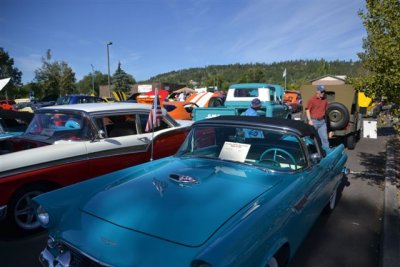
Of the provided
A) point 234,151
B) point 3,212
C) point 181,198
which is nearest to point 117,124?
point 3,212

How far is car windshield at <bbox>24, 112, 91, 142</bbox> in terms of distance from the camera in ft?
14.8

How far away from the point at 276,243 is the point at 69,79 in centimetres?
5199

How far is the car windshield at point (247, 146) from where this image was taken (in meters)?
3.25

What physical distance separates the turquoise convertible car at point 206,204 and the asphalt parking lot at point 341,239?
1.50 feet

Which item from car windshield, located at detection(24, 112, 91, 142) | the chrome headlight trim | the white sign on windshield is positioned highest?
car windshield, located at detection(24, 112, 91, 142)

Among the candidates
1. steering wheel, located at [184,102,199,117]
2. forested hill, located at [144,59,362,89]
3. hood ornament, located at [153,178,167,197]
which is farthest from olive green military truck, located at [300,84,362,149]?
forested hill, located at [144,59,362,89]

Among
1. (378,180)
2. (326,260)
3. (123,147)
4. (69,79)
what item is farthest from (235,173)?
(69,79)

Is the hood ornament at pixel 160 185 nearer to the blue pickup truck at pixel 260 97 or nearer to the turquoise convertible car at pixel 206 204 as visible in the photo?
the turquoise convertible car at pixel 206 204

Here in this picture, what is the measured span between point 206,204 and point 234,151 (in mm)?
1098

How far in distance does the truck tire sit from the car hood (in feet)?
20.4

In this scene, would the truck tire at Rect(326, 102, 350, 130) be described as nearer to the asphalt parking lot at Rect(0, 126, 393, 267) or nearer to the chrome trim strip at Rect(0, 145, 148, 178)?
the asphalt parking lot at Rect(0, 126, 393, 267)

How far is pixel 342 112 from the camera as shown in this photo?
831 centimetres

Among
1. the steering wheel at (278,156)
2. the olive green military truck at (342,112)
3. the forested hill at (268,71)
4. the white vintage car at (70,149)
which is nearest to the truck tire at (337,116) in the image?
the olive green military truck at (342,112)

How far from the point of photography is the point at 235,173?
2.95 meters
